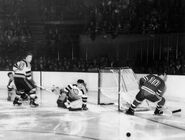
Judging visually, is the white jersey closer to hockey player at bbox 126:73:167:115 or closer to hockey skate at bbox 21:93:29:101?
hockey skate at bbox 21:93:29:101

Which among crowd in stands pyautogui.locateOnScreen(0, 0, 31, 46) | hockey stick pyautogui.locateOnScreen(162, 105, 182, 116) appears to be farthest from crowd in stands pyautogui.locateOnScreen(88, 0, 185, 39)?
hockey stick pyautogui.locateOnScreen(162, 105, 182, 116)

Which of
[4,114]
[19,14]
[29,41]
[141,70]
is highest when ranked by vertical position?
[19,14]

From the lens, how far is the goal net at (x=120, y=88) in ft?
16.8

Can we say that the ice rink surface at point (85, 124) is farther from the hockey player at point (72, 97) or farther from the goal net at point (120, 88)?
the goal net at point (120, 88)

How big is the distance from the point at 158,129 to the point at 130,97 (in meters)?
1.57

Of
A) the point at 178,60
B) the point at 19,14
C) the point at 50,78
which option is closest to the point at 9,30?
the point at 19,14

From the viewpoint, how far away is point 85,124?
12.9 feet

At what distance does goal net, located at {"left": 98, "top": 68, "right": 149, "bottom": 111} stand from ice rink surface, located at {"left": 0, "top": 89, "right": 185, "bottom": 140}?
265mm

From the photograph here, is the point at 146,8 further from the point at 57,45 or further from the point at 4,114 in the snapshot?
the point at 4,114

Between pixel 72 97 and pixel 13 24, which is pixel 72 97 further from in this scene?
pixel 13 24

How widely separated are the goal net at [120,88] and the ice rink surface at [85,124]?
0.27 meters

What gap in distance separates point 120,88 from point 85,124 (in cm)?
157

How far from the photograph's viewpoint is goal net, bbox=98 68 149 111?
5.12m

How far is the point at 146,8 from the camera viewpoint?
7898mm
